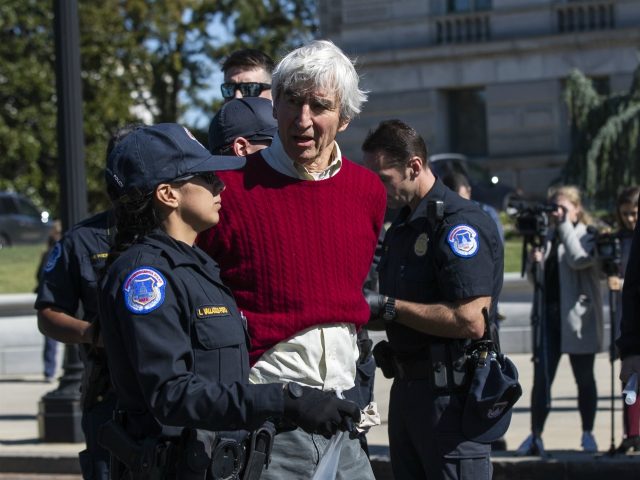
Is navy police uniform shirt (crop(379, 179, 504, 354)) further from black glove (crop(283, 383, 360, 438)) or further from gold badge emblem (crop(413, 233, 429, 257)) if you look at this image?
black glove (crop(283, 383, 360, 438))

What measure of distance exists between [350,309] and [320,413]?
67 centimetres

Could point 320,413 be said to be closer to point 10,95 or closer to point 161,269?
point 161,269

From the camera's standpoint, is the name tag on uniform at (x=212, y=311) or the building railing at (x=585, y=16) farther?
the building railing at (x=585, y=16)

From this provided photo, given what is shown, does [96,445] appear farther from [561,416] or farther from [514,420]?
[561,416]

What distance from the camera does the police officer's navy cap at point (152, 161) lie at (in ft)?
12.0

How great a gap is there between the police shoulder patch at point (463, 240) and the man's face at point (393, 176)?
377 mm

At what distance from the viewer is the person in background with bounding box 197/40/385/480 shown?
156 inches

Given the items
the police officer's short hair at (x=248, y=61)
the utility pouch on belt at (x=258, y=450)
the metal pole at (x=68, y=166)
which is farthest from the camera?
the metal pole at (x=68, y=166)

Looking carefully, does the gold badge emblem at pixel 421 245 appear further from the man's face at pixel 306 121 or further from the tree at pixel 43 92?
the tree at pixel 43 92

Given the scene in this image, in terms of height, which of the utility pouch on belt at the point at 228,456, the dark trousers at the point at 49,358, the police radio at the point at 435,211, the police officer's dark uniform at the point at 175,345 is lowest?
the dark trousers at the point at 49,358

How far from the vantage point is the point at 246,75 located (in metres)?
5.98

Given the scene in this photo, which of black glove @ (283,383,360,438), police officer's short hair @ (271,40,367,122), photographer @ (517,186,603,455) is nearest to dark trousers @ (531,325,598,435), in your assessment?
photographer @ (517,186,603,455)

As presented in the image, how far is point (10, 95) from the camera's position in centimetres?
3659

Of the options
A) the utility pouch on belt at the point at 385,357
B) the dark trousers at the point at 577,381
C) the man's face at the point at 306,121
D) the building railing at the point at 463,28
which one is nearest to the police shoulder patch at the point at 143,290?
the man's face at the point at 306,121
